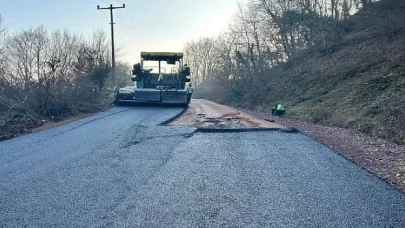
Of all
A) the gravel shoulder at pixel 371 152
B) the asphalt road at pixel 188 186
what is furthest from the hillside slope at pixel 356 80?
the asphalt road at pixel 188 186

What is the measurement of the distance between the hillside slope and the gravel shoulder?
22.2 inches

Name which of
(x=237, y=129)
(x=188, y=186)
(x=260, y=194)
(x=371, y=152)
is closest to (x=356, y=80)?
(x=237, y=129)

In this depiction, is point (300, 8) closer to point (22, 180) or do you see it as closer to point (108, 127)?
point (108, 127)

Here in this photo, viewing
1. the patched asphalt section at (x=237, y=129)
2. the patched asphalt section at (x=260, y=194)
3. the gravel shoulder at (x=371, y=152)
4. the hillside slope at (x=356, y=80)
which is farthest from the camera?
the hillside slope at (x=356, y=80)

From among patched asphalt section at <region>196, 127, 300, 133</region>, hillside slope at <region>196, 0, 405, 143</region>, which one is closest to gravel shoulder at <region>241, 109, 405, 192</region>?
hillside slope at <region>196, 0, 405, 143</region>

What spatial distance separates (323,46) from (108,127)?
64.2 ft

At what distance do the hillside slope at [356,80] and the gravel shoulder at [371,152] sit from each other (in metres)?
0.56

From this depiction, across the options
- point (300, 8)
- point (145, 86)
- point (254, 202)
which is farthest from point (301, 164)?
point (300, 8)

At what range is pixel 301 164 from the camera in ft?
21.4

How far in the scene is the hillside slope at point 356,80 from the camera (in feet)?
38.0

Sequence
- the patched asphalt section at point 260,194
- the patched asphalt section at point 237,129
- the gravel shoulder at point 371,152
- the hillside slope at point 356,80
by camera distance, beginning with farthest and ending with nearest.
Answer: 1. the hillside slope at point 356,80
2. the patched asphalt section at point 237,129
3. the gravel shoulder at point 371,152
4. the patched asphalt section at point 260,194

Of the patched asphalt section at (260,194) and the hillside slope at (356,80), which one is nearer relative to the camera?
the patched asphalt section at (260,194)

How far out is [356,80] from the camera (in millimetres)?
16672

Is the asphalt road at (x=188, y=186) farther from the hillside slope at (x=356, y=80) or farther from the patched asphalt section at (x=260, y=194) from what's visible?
the hillside slope at (x=356, y=80)
